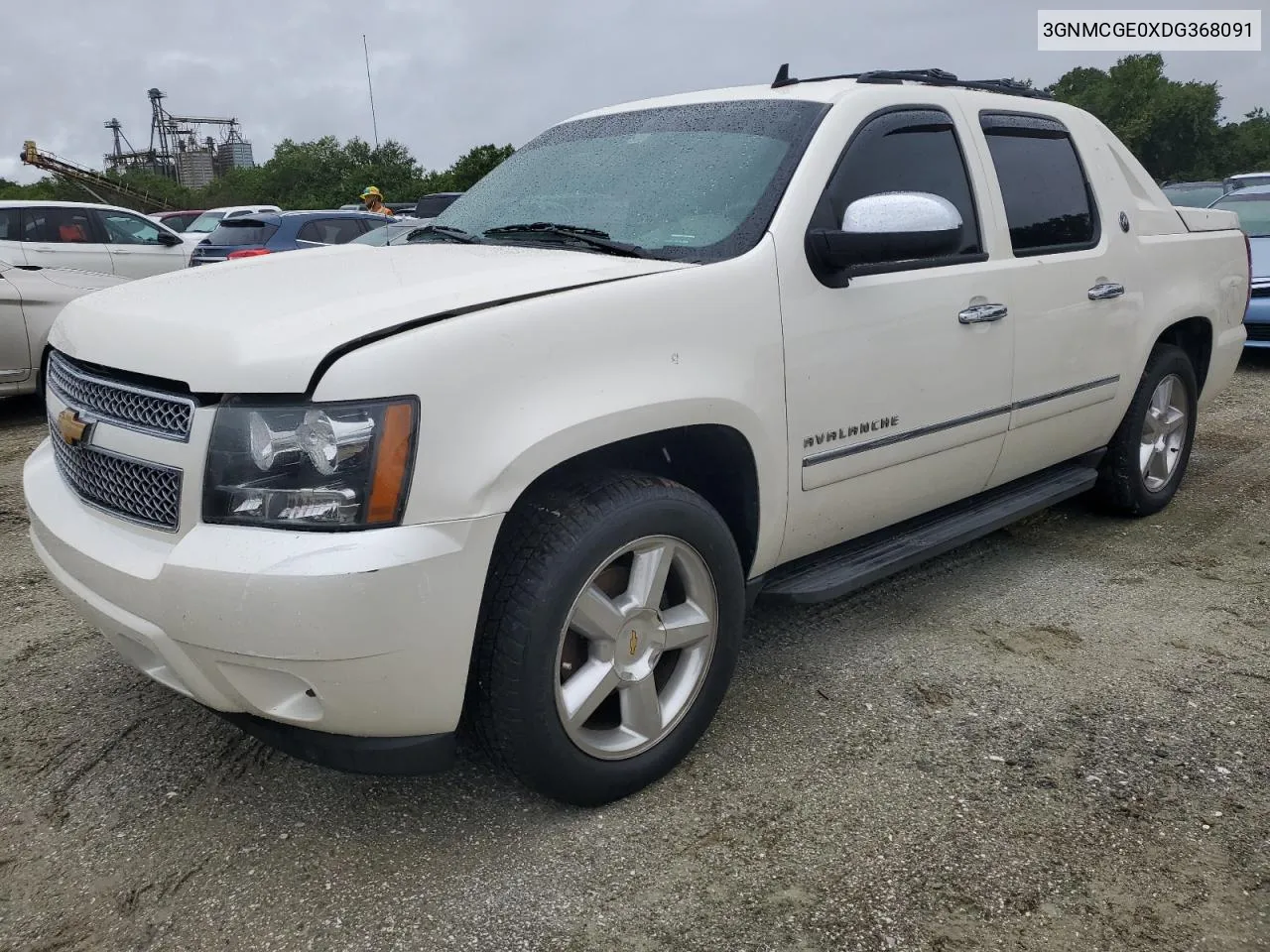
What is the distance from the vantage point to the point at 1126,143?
48312mm

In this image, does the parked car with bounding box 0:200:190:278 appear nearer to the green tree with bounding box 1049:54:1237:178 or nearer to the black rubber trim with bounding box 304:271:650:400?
the black rubber trim with bounding box 304:271:650:400

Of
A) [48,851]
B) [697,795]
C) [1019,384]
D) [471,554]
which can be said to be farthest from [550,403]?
[1019,384]

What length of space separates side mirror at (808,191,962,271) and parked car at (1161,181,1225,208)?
37.1 ft

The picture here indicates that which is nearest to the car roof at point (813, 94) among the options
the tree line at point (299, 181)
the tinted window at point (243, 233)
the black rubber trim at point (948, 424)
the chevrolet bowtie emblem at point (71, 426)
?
the black rubber trim at point (948, 424)

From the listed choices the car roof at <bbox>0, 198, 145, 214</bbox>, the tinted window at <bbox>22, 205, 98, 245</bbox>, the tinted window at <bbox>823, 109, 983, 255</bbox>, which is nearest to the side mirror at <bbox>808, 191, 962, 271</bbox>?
the tinted window at <bbox>823, 109, 983, 255</bbox>

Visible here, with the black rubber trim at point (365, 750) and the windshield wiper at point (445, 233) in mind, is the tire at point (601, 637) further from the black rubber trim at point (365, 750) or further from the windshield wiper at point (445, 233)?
the windshield wiper at point (445, 233)

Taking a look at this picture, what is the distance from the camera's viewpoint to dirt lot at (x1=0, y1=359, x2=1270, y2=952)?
7.33 feet

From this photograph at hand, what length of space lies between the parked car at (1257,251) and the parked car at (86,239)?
9.34m

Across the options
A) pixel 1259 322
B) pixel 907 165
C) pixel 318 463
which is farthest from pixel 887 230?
pixel 1259 322

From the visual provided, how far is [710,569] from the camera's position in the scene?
2699mm

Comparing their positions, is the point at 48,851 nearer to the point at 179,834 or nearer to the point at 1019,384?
the point at 179,834

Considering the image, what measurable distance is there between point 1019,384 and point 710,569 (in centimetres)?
156

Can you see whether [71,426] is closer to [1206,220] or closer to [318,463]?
[318,463]

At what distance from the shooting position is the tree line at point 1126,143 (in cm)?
4841
